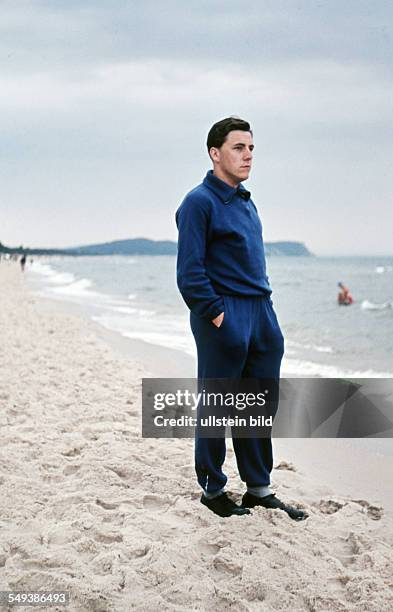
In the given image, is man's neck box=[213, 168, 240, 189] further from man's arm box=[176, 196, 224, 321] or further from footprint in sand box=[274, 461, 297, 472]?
footprint in sand box=[274, 461, 297, 472]

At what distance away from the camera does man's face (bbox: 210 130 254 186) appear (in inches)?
122

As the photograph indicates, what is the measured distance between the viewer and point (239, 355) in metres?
3.15

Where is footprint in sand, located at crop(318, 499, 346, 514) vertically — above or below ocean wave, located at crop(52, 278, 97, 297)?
below

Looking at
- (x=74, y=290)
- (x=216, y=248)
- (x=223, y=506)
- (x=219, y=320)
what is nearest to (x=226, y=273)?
(x=216, y=248)

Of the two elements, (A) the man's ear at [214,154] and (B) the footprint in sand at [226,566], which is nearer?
(B) the footprint in sand at [226,566]

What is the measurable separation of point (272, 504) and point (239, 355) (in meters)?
0.83

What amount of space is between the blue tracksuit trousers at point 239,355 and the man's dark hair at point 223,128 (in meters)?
0.70

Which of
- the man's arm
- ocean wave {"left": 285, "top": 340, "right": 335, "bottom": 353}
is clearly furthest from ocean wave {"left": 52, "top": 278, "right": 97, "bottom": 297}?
the man's arm

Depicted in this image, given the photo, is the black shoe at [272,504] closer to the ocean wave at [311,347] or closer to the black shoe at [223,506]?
the black shoe at [223,506]

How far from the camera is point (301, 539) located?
10.3ft

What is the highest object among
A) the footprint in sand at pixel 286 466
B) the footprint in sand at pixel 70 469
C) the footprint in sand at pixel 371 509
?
the footprint in sand at pixel 70 469

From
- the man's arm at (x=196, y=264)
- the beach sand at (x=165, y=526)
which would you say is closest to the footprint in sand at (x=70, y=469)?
the beach sand at (x=165, y=526)

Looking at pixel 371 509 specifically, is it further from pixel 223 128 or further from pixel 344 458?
pixel 223 128

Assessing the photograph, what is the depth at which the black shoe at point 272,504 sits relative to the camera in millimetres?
3404
